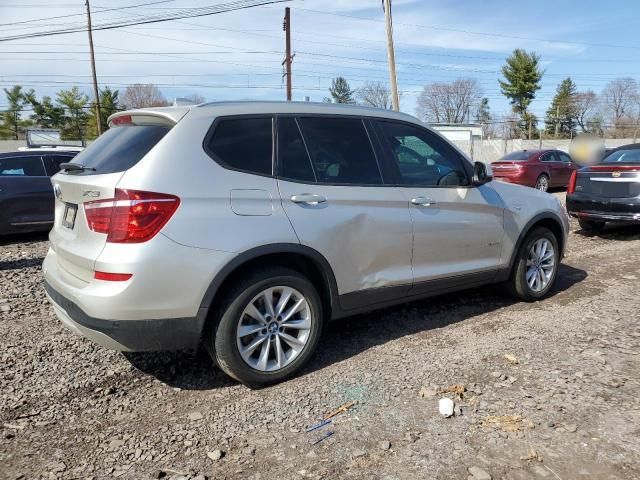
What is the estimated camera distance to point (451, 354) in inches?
153

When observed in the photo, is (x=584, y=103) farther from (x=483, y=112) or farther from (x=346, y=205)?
(x=346, y=205)

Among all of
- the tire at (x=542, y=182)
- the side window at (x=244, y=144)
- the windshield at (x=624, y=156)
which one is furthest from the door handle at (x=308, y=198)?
the tire at (x=542, y=182)

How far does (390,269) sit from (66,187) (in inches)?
90.8

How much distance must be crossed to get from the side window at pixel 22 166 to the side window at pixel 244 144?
664cm

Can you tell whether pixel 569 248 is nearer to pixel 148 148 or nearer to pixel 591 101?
pixel 148 148

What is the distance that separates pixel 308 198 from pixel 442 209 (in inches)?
52.2

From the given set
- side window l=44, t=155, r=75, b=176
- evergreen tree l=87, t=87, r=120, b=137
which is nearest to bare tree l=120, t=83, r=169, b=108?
evergreen tree l=87, t=87, r=120, b=137

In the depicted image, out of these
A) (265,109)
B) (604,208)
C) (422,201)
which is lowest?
(604,208)

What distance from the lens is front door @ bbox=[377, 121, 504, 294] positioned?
4.07 m

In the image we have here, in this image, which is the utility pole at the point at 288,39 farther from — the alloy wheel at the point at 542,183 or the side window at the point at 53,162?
the side window at the point at 53,162

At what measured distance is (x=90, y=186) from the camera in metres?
3.06

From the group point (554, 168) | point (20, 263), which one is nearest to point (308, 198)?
point (20, 263)

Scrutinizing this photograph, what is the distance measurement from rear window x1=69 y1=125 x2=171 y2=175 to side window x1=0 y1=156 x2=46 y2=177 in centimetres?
583

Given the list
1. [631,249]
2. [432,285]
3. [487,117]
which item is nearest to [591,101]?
[487,117]
